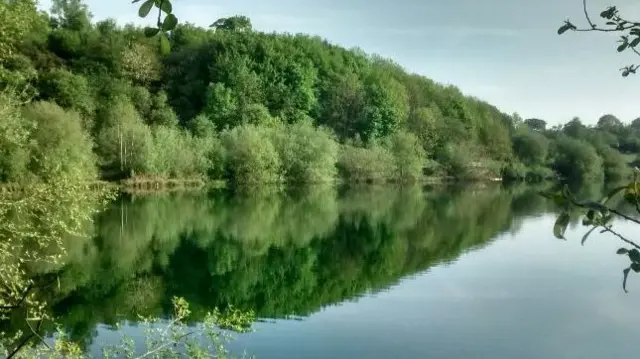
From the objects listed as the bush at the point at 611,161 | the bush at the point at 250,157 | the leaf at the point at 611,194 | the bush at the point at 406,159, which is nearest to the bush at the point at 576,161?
the bush at the point at 611,161

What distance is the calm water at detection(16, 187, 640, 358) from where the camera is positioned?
12594 mm

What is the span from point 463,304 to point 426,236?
11.0 metres

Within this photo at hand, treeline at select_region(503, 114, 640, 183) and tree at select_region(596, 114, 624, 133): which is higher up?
tree at select_region(596, 114, 624, 133)

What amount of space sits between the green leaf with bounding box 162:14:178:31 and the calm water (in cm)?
1044

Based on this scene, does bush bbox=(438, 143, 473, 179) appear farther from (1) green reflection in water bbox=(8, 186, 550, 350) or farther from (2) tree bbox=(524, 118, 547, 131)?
(2) tree bbox=(524, 118, 547, 131)

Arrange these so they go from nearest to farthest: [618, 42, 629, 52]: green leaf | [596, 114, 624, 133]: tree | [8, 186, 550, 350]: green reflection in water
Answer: [618, 42, 629, 52]: green leaf → [8, 186, 550, 350]: green reflection in water → [596, 114, 624, 133]: tree

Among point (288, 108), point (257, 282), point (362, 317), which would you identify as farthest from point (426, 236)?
point (288, 108)

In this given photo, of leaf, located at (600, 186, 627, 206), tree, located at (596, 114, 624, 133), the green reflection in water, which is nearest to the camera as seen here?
leaf, located at (600, 186, 627, 206)

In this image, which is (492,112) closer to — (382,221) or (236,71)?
(236,71)

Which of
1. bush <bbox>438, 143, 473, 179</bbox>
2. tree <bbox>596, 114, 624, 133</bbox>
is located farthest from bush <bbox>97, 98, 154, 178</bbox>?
tree <bbox>596, 114, 624, 133</bbox>

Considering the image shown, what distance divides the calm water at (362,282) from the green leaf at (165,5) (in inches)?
412

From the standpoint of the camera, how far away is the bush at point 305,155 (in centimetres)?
4962

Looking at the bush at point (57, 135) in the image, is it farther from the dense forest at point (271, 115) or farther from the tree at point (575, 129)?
the tree at point (575, 129)

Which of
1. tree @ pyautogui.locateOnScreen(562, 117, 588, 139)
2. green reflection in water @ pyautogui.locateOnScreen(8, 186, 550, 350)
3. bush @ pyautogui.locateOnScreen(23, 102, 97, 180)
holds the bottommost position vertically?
green reflection in water @ pyautogui.locateOnScreen(8, 186, 550, 350)
